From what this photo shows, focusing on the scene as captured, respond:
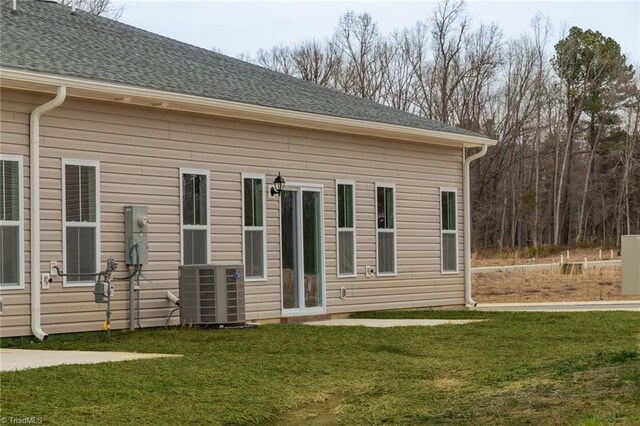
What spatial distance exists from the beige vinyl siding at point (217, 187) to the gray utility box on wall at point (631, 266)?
3972 millimetres

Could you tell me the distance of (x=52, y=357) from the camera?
1038cm

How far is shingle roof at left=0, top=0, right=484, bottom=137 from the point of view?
13.2 meters

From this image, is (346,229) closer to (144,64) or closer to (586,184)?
(144,64)

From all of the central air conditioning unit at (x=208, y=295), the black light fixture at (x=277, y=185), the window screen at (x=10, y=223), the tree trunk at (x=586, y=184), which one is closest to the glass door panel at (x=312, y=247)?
the black light fixture at (x=277, y=185)

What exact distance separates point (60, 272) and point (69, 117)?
6.16ft

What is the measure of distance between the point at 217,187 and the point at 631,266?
6.04 meters

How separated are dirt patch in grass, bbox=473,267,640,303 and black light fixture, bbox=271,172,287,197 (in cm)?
980

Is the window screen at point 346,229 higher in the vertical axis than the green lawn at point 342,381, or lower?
higher

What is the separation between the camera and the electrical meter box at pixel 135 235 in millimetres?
13461

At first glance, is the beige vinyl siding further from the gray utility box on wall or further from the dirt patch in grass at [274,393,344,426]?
the dirt patch in grass at [274,393,344,426]

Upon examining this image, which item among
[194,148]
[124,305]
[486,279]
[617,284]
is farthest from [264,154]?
[486,279]

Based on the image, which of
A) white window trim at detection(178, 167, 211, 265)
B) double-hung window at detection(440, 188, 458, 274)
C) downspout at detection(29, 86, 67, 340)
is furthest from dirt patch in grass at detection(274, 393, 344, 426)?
double-hung window at detection(440, 188, 458, 274)

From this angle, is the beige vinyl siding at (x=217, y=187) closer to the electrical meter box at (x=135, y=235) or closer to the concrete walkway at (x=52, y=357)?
the electrical meter box at (x=135, y=235)

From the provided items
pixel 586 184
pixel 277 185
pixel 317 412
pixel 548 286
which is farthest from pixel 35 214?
pixel 586 184
